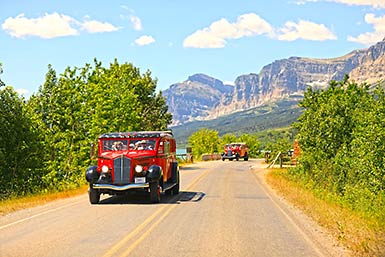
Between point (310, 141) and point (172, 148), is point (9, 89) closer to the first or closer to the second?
point (172, 148)

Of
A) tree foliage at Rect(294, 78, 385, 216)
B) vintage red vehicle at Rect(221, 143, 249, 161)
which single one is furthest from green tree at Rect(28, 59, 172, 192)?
vintage red vehicle at Rect(221, 143, 249, 161)

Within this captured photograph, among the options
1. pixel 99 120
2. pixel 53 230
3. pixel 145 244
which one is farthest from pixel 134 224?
pixel 99 120

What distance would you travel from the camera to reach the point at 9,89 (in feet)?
105

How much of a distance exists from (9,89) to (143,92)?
23772 mm

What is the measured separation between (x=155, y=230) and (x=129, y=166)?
21.5 ft

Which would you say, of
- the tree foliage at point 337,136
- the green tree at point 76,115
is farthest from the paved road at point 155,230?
the green tree at point 76,115

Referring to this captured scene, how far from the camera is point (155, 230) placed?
483 inches

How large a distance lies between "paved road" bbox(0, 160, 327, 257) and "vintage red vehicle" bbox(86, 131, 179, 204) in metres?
0.64

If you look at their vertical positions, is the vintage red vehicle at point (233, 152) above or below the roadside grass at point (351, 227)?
below

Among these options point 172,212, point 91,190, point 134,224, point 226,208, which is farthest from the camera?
point 91,190

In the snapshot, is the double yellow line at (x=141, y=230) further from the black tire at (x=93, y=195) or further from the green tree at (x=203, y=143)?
the green tree at (x=203, y=143)

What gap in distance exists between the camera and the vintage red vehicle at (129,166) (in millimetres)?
18406

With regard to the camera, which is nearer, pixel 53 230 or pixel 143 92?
pixel 53 230

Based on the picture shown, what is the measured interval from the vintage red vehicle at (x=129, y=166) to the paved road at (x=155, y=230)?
64 cm
